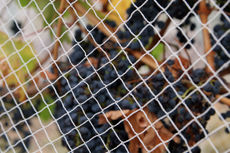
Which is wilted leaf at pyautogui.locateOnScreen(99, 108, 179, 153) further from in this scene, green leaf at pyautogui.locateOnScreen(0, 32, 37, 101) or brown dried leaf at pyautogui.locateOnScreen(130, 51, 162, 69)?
green leaf at pyautogui.locateOnScreen(0, 32, 37, 101)

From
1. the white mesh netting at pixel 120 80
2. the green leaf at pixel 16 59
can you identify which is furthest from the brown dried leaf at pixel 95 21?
the green leaf at pixel 16 59

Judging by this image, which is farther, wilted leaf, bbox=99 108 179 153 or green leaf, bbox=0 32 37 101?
green leaf, bbox=0 32 37 101

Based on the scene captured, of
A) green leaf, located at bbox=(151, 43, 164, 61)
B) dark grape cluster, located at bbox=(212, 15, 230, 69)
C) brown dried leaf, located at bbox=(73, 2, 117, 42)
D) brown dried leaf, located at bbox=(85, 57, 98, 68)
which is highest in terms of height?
brown dried leaf, located at bbox=(73, 2, 117, 42)

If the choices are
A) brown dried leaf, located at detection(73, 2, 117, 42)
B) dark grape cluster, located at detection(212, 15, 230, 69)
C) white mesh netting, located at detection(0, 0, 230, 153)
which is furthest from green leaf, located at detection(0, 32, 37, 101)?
dark grape cluster, located at detection(212, 15, 230, 69)

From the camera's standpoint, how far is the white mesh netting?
44cm

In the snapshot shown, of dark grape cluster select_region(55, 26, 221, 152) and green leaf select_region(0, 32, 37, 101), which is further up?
green leaf select_region(0, 32, 37, 101)

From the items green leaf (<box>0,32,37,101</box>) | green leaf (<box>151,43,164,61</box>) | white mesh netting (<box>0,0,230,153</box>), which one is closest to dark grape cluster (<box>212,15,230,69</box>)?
white mesh netting (<box>0,0,230,153</box>)

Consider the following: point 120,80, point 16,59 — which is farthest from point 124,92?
point 16,59

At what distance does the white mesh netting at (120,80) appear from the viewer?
0.44 m

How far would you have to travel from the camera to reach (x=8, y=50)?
0.63 m

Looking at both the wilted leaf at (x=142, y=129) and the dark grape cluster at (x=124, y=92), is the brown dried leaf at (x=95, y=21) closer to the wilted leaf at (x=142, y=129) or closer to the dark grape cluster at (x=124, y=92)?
the dark grape cluster at (x=124, y=92)

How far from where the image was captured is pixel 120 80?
486 millimetres

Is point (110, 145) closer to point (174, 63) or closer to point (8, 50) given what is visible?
point (174, 63)

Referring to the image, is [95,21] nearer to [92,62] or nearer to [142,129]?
[92,62]
